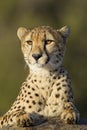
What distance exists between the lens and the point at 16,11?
109ft

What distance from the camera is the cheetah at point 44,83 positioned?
1043cm

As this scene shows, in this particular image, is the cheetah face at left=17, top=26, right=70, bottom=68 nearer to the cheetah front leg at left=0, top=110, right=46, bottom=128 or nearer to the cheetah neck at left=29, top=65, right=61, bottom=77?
the cheetah neck at left=29, top=65, right=61, bottom=77

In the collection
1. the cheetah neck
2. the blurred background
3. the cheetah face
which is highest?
the cheetah face

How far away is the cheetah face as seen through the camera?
10391 millimetres

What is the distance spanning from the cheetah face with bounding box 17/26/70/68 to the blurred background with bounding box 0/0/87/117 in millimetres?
14324

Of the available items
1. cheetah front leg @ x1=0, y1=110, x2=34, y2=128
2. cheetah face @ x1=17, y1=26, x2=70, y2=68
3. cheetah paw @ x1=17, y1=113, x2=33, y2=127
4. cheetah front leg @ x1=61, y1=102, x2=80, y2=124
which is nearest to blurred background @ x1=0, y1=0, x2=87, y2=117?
cheetah front leg @ x1=0, y1=110, x2=34, y2=128

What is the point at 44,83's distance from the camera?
426 inches

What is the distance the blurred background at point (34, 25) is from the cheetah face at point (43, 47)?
14324 millimetres

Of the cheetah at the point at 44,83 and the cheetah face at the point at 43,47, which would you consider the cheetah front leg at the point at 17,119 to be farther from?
the cheetah face at the point at 43,47

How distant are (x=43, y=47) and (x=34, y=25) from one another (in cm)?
1910

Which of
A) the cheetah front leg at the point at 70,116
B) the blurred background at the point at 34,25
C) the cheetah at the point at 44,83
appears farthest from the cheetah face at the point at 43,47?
the blurred background at the point at 34,25

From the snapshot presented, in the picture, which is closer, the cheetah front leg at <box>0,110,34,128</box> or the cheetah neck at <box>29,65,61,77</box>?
the cheetah front leg at <box>0,110,34,128</box>

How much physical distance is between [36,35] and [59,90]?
0.76m

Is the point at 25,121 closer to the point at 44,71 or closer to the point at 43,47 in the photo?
the point at 44,71
